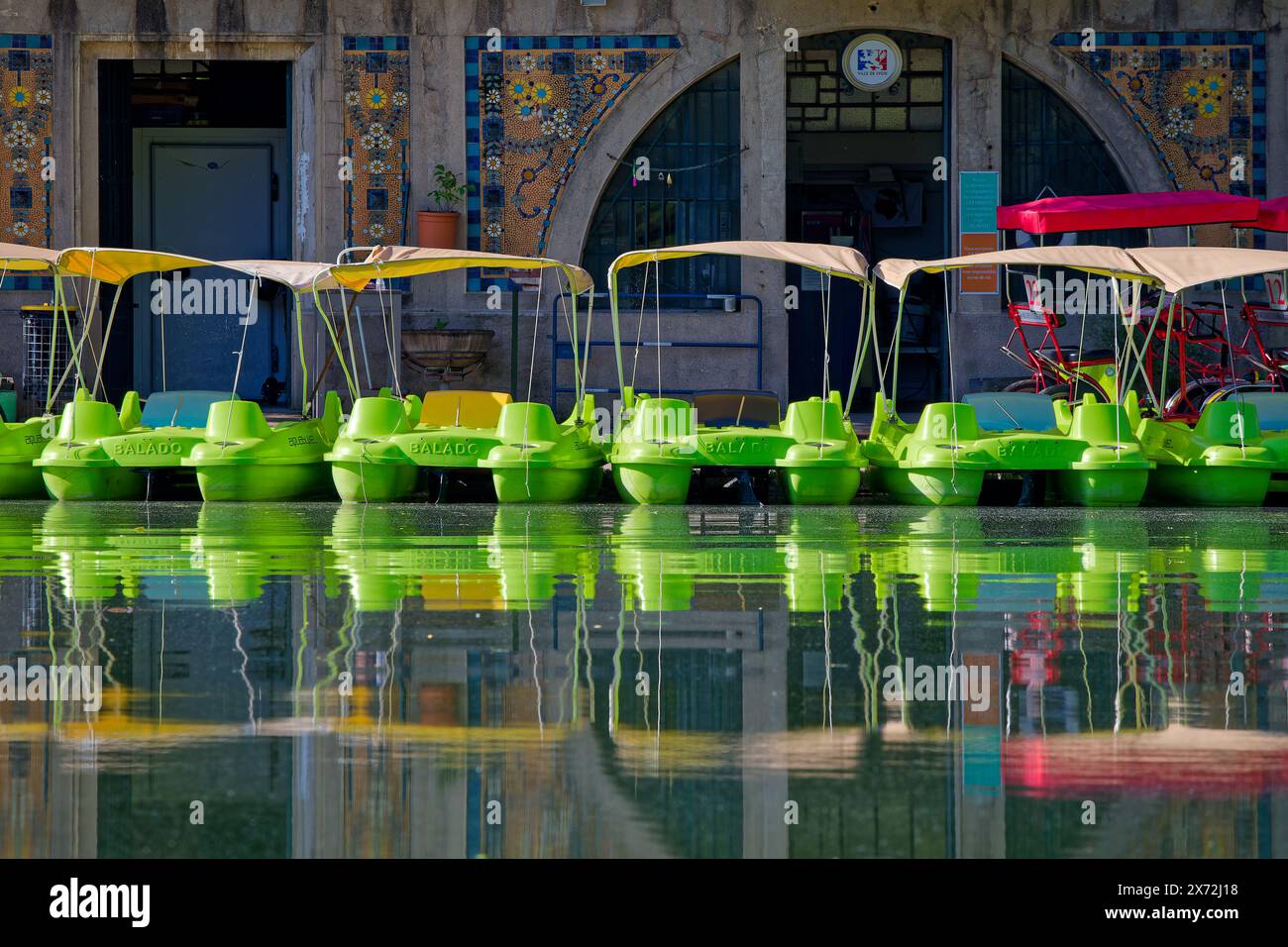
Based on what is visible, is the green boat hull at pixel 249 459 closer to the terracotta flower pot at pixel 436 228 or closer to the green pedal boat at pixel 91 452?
the green pedal boat at pixel 91 452

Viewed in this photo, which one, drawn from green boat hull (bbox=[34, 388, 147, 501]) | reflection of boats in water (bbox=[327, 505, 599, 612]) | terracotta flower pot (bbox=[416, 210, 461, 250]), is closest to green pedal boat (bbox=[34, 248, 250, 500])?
green boat hull (bbox=[34, 388, 147, 501])

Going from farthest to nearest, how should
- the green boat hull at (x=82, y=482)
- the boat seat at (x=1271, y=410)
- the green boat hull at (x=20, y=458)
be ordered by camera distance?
1. the boat seat at (x=1271, y=410)
2. the green boat hull at (x=20, y=458)
3. the green boat hull at (x=82, y=482)

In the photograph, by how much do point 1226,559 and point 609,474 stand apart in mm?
7489

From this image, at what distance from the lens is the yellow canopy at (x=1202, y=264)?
50.7ft

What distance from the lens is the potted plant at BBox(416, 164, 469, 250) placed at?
69.6ft

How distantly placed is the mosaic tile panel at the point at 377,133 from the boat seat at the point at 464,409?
14.8ft

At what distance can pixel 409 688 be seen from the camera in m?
6.61

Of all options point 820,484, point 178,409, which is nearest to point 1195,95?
point 820,484

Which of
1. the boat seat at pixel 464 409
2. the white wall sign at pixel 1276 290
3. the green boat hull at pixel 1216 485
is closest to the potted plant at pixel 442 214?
the boat seat at pixel 464 409

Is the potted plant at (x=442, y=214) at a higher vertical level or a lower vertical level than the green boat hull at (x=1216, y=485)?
higher

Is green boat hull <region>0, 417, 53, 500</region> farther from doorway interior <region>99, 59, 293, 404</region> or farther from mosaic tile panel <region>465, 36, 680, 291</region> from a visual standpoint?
doorway interior <region>99, 59, 293, 404</region>

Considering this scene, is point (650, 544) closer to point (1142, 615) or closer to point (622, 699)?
point (1142, 615)

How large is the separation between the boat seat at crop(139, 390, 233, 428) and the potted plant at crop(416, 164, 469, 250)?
375 centimetres
